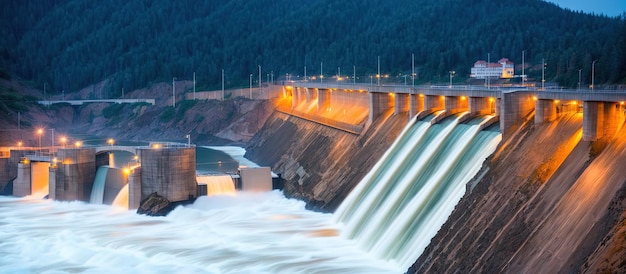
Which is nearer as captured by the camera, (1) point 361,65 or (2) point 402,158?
(2) point 402,158

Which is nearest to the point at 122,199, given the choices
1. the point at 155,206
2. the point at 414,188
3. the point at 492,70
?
the point at 155,206

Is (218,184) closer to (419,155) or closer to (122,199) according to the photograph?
(122,199)

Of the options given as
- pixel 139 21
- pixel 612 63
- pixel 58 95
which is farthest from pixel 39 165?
pixel 139 21

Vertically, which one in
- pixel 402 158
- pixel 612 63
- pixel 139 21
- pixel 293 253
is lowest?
pixel 293 253

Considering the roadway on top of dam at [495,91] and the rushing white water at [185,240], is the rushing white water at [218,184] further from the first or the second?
the roadway on top of dam at [495,91]

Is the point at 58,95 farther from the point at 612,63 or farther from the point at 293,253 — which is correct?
the point at 293,253

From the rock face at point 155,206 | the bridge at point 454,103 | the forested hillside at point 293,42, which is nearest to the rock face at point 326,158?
the bridge at point 454,103
